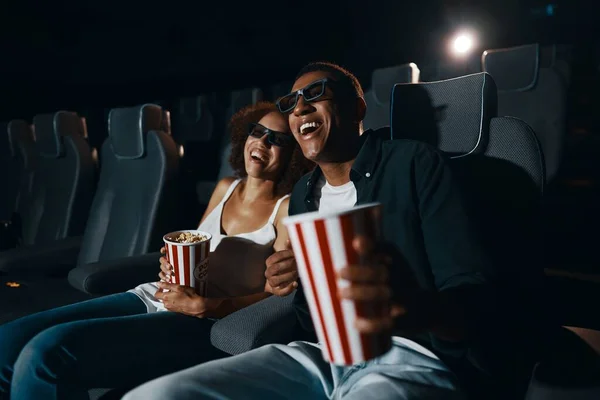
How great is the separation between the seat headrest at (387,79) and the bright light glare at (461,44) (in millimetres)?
5627

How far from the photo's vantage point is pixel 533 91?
309 cm

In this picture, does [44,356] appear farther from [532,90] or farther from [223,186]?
[532,90]

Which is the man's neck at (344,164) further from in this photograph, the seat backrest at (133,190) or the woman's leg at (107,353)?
the seat backrest at (133,190)

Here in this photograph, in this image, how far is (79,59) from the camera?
5.57 m

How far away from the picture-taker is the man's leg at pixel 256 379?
1.03 m

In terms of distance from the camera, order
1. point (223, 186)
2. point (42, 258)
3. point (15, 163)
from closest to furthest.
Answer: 1. point (223, 186)
2. point (42, 258)
3. point (15, 163)

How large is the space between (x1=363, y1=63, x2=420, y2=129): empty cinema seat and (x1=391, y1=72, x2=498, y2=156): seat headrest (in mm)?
1861

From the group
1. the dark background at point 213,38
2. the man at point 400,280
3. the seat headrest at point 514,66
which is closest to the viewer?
the man at point 400,280


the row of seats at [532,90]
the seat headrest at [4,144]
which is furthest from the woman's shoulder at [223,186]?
the seat headrest at [4,144]

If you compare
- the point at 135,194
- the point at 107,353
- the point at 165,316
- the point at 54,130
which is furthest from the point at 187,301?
the point at 54,130

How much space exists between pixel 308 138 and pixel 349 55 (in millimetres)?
7853

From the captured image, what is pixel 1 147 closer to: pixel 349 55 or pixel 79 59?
pixel 79 59

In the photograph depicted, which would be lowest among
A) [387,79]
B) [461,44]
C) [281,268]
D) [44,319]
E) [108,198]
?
[44,319]

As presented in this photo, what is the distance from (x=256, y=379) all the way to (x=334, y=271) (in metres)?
0.58
